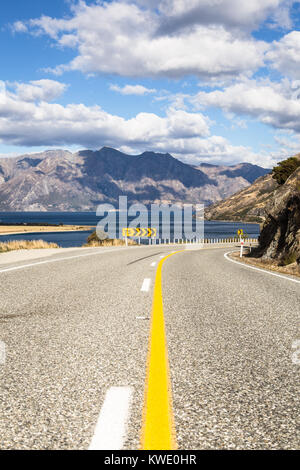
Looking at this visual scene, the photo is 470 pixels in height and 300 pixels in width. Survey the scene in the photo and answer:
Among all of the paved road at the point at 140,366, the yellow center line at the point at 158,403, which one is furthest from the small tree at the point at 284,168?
the yellow center line at the point at 158,403

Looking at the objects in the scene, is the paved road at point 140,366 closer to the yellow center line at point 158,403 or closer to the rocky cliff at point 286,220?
the yellow center line at point 158,403

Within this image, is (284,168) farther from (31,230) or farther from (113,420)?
(31,230)

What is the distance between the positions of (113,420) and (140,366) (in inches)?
42.1

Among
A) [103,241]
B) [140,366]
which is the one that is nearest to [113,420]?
[140,366]

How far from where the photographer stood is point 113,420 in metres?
2.46

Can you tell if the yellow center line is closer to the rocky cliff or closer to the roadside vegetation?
the rocky cliff

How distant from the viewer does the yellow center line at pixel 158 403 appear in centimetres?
225

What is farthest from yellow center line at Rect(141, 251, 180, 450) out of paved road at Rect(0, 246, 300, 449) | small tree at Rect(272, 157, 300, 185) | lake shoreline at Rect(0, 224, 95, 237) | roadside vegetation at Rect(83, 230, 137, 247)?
lake shoreline at Rect(0, 224, 95, 237)

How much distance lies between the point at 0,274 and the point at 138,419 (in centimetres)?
865

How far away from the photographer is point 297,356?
3902 mm

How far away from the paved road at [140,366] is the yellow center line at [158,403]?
0.06 metres

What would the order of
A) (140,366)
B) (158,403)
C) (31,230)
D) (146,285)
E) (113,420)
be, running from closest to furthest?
(113,420), (158,403), (140,366), (146,285), (31,230)

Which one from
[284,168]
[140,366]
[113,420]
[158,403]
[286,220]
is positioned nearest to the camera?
[113,420]

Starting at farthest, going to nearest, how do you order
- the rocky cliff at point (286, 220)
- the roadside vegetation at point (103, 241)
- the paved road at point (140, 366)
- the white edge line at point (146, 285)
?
the roadside vegetation at point (103, 241), the rocky cliff at point (286, 220), the white edge line at point (146, 285), the paved road at point (140, 366)
